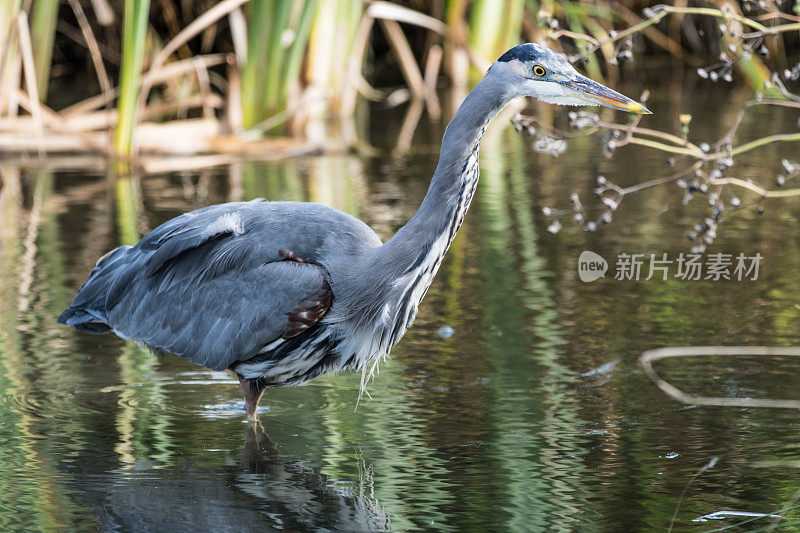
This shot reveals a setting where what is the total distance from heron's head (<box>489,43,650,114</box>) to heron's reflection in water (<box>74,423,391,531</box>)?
70.3 inches

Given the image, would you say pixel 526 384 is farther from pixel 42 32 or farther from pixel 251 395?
pixel 42 32

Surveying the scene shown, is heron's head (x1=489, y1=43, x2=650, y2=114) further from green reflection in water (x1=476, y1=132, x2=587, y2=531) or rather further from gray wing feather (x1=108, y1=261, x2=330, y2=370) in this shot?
green reflection in water (x1=476, y1=132, x2=587, y2=531)

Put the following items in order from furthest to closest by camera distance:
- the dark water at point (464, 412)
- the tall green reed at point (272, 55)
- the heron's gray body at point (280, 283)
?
the tall green reed at point (272, 55)
the heron's gray body at point (280, 283)
the dark water at point (464, 412)

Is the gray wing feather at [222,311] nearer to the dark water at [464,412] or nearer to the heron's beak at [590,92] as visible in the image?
the dark water at [464,412]

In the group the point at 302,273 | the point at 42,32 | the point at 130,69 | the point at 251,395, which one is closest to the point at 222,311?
the point at 251,395

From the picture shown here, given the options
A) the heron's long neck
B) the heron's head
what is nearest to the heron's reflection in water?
the heron's long neck

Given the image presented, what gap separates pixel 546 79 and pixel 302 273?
138cm

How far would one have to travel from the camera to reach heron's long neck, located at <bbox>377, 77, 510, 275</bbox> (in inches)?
191

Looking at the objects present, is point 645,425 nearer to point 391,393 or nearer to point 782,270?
point 391,393

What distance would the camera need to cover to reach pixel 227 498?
4.50 metres

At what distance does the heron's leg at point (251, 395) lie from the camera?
17.9 ft

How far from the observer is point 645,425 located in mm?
5180

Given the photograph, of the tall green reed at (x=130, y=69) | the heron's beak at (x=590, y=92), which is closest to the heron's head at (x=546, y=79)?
the heron's beak at (x=590, y=92)

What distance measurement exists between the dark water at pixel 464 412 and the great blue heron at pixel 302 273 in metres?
0.33
